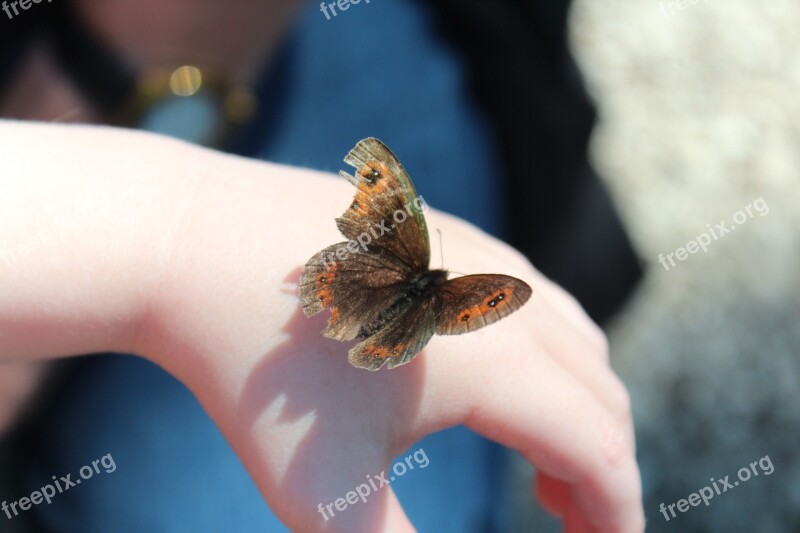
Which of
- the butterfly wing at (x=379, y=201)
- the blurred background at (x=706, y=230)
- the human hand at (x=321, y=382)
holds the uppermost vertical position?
the butterfly wing at (x=379, y=201)

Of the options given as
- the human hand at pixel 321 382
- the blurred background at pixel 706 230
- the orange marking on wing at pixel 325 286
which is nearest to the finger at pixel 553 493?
the human hand at pixel 321 382

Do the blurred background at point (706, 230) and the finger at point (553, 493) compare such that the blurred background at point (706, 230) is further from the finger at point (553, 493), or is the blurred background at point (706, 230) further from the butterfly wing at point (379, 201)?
the butterfly wing at point (379, 201)

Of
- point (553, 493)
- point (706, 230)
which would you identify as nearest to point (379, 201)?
point (553, 493)

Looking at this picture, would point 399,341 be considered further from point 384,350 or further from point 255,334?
point 255,334

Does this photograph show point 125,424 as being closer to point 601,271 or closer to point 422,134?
point 422,134

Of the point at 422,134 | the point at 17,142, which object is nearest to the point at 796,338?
the point at 422,134
